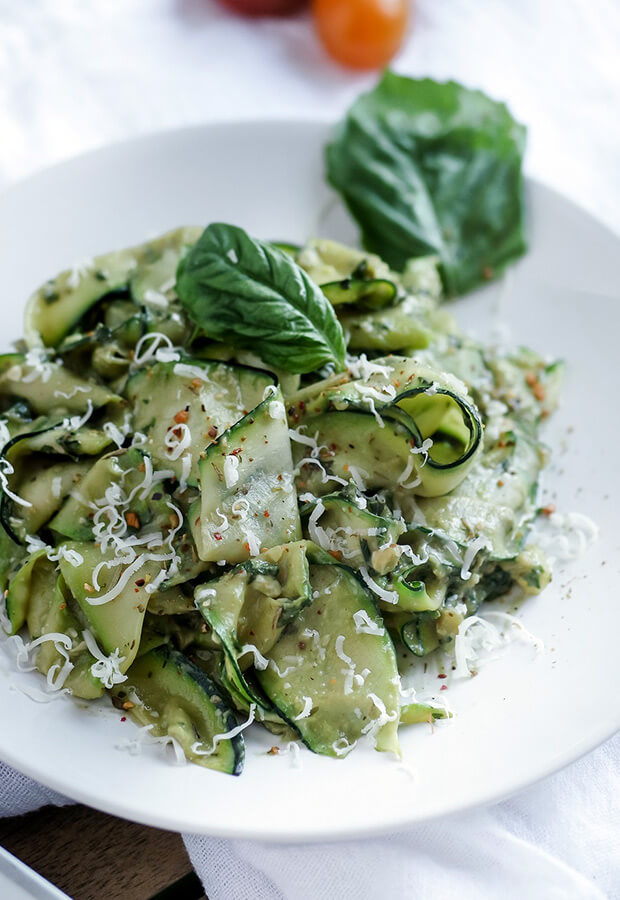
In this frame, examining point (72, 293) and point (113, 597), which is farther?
point (72, 293)

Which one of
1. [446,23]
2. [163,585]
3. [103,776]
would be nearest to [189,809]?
[103,776]

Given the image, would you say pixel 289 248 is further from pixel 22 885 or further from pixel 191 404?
pixel 22 885

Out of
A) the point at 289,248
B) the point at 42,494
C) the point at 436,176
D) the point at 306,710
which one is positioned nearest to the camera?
the point at 306,710

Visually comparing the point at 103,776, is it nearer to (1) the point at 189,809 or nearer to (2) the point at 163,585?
(1) the point at 189,809

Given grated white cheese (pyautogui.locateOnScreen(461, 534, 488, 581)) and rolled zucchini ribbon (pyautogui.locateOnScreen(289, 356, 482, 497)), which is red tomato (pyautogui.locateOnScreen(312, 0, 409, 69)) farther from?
grated white cheese (pyautogui.locateOnScreen(461, 534, 488, 581))

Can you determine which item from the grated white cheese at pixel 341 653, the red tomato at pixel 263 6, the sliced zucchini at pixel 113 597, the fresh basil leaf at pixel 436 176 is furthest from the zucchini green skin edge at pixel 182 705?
the red tomato at pixel 263 6

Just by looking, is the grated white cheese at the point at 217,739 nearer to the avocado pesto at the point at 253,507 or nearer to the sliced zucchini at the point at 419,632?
the avocado pesto at the point at 253,507

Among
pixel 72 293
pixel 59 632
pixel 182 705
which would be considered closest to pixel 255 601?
pixel 182 705
